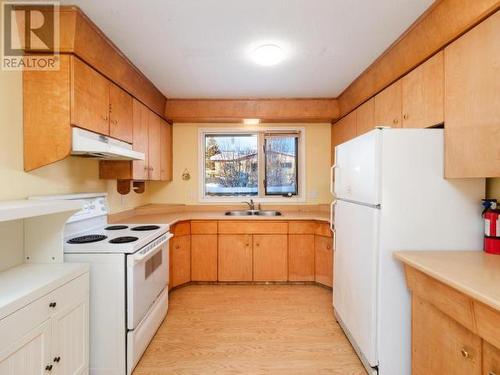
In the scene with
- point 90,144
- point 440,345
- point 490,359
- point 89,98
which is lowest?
point 440,345

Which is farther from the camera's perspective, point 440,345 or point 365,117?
point 365,117

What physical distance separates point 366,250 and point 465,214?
62 centimetres

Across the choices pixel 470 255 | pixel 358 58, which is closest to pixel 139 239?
pixel 470 255

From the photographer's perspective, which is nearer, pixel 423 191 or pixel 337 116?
pixel 423 191

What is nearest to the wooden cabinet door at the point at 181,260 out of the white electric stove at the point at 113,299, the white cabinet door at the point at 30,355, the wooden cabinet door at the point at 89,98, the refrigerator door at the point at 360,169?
the white electric stove at the point at 113,299

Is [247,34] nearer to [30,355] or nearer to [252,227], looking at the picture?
[252,227]

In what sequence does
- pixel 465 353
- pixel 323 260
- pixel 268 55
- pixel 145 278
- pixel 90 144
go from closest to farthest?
pixel 465 353 → pixel 90 144 → pixel 145 278 → pixel 268 55 → pixel 323 260

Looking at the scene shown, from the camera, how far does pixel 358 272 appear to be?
1865 mm

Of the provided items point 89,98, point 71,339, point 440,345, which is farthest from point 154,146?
point 440,345

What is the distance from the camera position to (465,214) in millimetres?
1604

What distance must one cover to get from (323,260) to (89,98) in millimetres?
2855

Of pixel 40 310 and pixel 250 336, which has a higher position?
pixel 40 310

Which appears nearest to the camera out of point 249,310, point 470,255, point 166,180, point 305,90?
point 470,255

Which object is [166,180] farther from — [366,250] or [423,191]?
[423,191]
